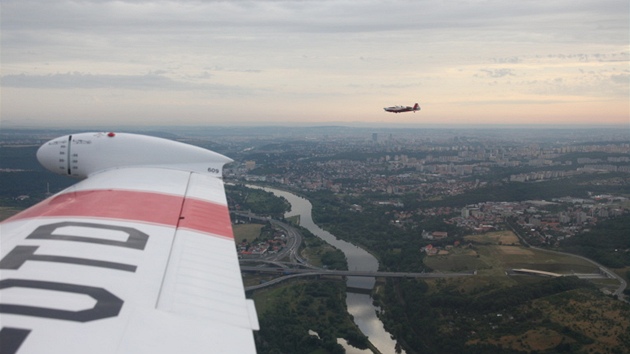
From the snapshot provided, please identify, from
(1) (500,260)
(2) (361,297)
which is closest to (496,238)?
(1) (500,260)

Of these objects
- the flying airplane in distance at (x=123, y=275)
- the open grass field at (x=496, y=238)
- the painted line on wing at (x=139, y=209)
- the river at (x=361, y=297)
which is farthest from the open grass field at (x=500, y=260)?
the flying airplane in distance at (x=123, y=275)

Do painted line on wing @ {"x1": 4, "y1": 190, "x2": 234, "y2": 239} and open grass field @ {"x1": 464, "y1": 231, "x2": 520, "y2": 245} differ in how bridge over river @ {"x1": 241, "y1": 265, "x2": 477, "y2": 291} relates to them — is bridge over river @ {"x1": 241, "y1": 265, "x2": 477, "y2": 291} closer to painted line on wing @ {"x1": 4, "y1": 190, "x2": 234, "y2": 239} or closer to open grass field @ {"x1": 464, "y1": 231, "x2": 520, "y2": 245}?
open grass field @ {"x1": 464, "y1": 231, "x2": 520, "y2": 245}

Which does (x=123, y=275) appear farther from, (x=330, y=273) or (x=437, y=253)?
(x=437, y=253)

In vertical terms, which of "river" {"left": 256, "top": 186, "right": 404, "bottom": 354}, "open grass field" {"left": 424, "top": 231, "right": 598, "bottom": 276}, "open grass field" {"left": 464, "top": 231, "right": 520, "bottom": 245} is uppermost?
"open grass field" {"left": 464, "top": 231, "right": 520, "bottom": 245}

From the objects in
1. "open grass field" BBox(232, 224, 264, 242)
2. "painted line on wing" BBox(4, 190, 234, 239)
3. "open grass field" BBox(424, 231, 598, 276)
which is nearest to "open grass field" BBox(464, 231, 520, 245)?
"open grass field" BBox(424, 231, 598, 276)

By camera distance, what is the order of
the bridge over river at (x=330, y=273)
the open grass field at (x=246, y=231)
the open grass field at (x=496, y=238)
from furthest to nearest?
1. the open grass field at (x=246, y=231)
2. the open grass field at (x=496, y=238)
3. the bridge over river at (x=330, y=273)

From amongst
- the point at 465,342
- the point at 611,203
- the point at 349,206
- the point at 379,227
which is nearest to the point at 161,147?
the point at 465,342

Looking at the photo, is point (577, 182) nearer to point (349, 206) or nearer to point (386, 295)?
point (349, 206)

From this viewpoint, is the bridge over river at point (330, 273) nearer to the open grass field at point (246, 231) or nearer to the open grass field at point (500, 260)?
the open grass field at point (500, 260)
